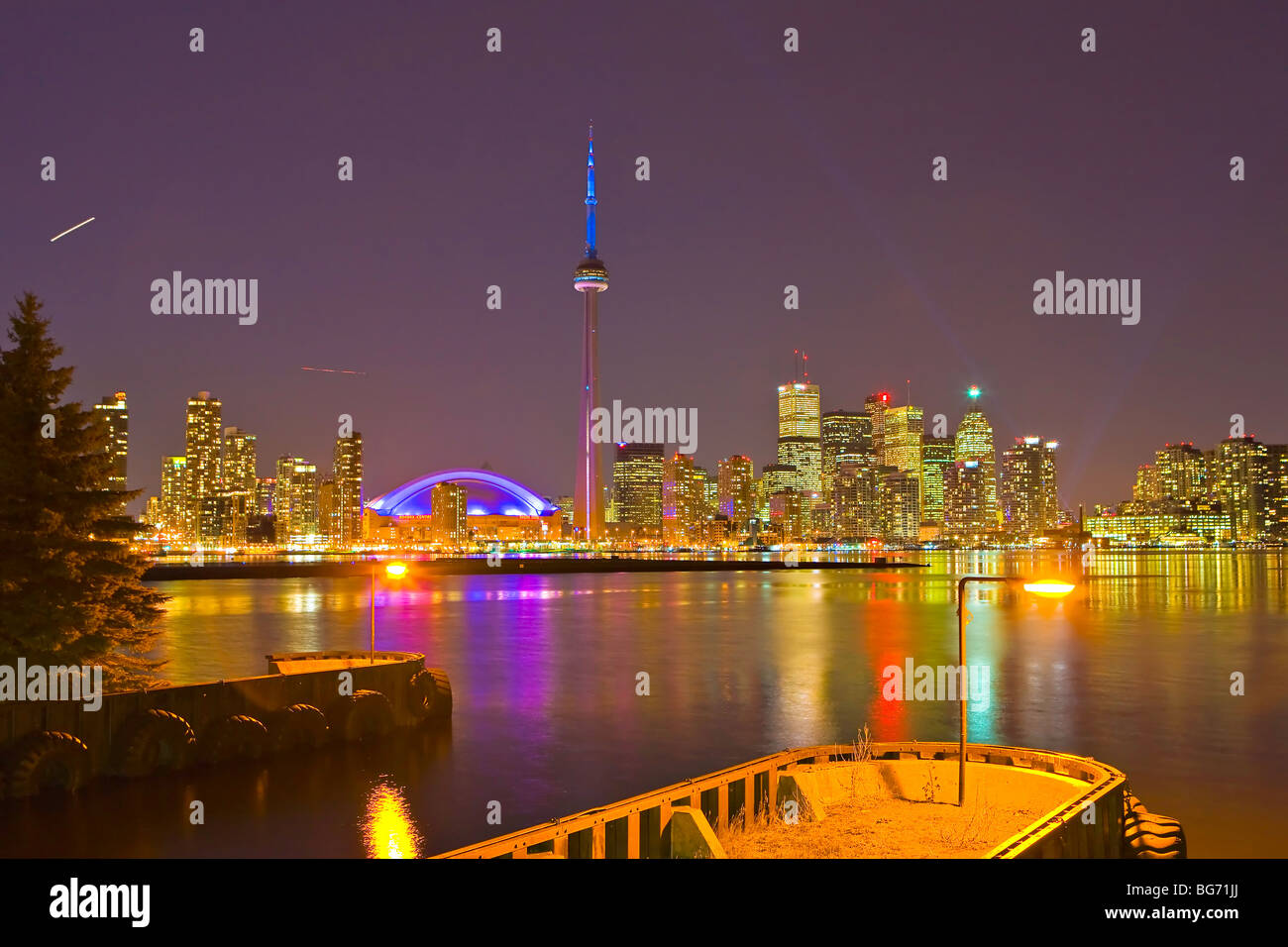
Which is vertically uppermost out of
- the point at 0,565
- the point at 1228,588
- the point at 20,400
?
the point at 20,400

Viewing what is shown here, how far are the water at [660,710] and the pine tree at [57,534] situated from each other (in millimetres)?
4097

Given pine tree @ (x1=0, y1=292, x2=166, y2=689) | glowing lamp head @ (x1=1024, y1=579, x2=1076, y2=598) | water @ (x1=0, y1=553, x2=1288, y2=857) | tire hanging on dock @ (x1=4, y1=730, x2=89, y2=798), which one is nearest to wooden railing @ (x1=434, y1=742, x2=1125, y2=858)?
glowing lamp head @ (x1=1024, y1=579, x2=1076, y2=598)

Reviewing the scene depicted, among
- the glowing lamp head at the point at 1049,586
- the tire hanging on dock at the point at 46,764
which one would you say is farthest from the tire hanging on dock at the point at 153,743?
the glowing lamp head at the point at 1049,586

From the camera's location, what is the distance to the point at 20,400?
24125mm

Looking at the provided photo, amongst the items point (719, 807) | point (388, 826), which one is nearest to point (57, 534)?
point (388, 826)

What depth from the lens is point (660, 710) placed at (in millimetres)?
34719

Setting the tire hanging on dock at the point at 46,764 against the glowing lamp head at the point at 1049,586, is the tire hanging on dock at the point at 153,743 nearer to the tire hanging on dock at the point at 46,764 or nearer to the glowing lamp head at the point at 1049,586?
the tire hanging on dock at the point at 46,764

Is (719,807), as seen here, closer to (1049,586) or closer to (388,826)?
(1049,586)

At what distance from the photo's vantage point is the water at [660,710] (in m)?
19.7

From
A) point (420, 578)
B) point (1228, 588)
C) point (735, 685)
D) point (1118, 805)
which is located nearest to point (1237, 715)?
point (735, 685)
